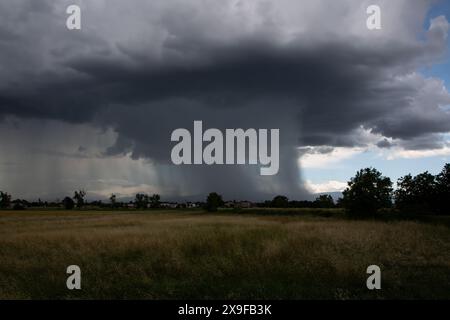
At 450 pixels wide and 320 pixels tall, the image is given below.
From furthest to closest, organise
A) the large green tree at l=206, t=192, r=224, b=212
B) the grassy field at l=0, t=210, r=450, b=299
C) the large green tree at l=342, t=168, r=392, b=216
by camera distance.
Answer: the large green tree at l=206, t=192, r=224, b=212 → the large green tree at l=342, t=168, r=392, b=216 → the grassy field at l=0, t=210, r=450, b=299

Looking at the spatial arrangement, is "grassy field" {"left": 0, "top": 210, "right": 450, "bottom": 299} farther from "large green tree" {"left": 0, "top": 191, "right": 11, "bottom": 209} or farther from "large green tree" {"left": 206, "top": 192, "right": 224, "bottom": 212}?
"large green tree" {"left": 0, "top": 191, "right": 11, "bottom": 209}

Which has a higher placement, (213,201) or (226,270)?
(226,270)

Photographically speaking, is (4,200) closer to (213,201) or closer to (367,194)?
(213,201)

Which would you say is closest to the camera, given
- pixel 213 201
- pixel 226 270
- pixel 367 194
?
pixel 226 270

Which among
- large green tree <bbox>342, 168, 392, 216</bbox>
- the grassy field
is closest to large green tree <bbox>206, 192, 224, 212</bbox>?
large green tree <bbox>342, 168, 392, 216</bbox>

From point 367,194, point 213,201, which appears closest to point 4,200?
point 213,201

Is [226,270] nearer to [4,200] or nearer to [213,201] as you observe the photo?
[213,201]

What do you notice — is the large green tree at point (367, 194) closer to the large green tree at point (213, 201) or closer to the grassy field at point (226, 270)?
the grassy field at point (226, 270)

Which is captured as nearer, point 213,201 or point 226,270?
point 226,270

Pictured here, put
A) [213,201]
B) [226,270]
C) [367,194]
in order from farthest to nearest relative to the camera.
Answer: [213,201]
[367,194]
[226,270]

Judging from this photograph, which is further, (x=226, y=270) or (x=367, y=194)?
(x=367, y=194)

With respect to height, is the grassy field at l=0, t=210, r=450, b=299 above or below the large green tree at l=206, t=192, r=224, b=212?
above

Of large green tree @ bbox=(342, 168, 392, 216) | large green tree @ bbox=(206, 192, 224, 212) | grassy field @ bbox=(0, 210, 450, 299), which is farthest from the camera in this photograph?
large green tree @ bbox=(206, 192, 224, 212)

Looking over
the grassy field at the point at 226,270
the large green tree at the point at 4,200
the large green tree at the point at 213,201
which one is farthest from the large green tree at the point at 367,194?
the large green tree at the point at 4,200
